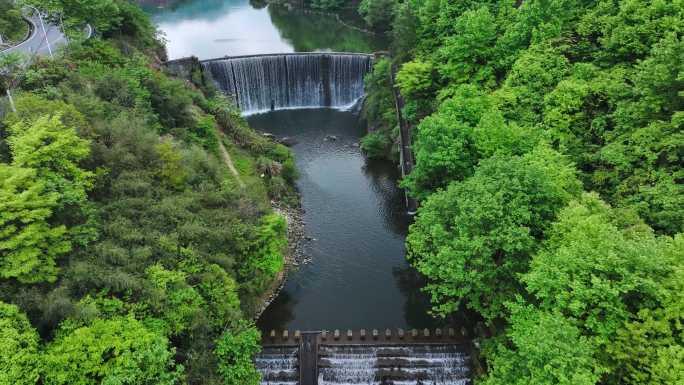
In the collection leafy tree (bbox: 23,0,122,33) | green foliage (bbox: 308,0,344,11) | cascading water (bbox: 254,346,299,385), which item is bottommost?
cascading water (bbox: 254,346,299,385)

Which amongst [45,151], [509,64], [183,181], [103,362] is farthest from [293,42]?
[103,362]

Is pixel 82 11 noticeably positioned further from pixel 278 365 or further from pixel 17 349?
pixel 278 365

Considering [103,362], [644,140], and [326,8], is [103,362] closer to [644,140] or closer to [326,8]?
[644,140]

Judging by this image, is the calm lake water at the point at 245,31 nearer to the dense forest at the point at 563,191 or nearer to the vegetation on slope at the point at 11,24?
the vegetation on slope at the point at 11,24

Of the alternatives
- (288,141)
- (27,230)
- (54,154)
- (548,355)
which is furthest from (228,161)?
(548,355)

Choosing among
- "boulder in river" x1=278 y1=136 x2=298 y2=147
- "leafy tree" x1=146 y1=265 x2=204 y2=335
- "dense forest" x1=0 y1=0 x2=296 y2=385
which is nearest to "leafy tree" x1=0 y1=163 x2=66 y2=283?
"dense forest" x1=0 y1=0 x2=296 y2=385

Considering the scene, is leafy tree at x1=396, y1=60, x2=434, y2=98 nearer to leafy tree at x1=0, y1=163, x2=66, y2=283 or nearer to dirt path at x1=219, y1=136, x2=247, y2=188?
dirt path at x1=219, y1=136, x2=247, y2=188

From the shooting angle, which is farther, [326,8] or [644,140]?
[326,8]
